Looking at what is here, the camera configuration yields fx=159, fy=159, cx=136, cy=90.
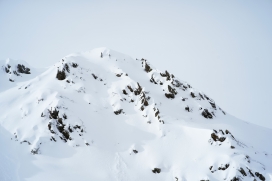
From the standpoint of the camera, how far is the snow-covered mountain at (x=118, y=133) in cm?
2373

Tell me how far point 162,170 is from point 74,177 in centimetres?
1315

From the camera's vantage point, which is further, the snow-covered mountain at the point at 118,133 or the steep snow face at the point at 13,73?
the steep snow face at the point at 13,73

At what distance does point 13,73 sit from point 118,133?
37.2 m

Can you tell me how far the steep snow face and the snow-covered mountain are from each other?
0.62 m

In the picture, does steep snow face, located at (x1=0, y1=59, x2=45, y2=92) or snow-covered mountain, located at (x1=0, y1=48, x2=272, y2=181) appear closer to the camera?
snow-covered mountain, located at (x1=0, y1=48, x2=272, y2=181)

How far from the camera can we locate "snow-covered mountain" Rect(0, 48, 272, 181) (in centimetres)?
2373

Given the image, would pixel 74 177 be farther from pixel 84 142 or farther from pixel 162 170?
pixel 162 170

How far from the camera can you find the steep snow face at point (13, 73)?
4243cm

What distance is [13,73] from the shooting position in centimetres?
4528

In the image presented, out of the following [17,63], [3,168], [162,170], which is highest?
[17,63]

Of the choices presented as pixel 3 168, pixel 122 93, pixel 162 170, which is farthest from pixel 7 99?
pixel 162 170

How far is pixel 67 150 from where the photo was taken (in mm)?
26203

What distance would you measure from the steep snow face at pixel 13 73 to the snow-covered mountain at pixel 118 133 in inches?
24.3

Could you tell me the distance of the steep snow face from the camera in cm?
4243
